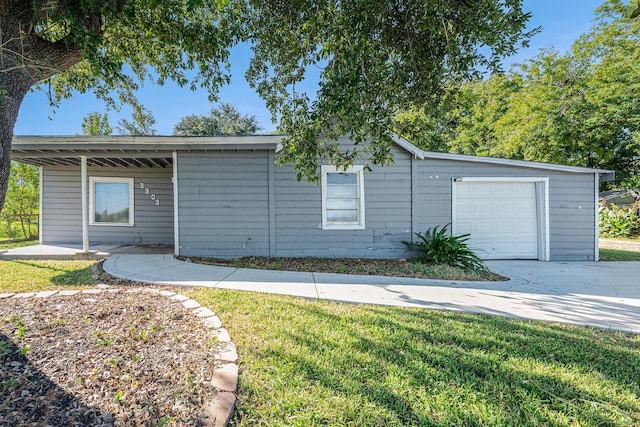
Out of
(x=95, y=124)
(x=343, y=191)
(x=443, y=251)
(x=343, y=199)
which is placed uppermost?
(x=95, y=124)

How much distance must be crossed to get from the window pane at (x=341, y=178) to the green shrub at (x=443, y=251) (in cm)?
193

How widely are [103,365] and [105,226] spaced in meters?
8.03

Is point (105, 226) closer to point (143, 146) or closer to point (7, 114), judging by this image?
point (143, 146)

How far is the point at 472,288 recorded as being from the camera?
4.31 metres

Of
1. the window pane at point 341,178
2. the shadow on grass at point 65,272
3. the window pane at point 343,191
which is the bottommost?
the shadow on grass at point 65,272

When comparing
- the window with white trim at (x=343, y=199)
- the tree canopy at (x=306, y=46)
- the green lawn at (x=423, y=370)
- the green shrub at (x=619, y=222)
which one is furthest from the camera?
the green shrub at (x=619, y=222)

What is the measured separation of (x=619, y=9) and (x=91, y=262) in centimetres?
2095

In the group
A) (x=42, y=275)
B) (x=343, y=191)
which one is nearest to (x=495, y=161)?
(x=343, y=191)

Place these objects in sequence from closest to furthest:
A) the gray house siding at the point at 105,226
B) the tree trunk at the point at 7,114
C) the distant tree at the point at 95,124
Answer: the tree trunk at the point at 7,114 < the gray house siding at the point at 105,226 < the distant tree at the point at 95,124

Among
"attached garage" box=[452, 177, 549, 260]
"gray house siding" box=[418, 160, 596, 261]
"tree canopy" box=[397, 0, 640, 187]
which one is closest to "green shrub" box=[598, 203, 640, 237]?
"tree canopy" box=[397, 0, 640, 187]

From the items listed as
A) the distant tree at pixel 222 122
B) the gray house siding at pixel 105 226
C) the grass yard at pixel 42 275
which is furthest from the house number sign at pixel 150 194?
the distant tree at pixel 222 122

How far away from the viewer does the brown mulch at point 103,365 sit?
60.1 inches

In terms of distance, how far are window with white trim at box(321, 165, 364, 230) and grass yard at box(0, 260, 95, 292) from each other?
4.65 m

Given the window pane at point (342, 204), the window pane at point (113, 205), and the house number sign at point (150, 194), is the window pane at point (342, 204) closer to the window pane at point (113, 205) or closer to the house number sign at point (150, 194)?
the house number sign at point (150, 194)
